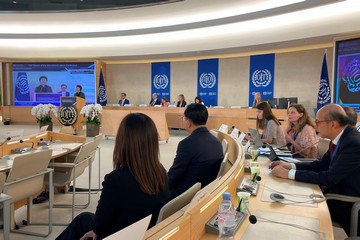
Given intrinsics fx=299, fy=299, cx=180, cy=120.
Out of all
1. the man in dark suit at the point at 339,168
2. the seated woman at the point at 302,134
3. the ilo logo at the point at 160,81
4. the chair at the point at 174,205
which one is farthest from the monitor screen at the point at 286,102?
the chair at the point at 174,205

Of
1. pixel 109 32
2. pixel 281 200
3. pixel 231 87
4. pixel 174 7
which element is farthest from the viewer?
pixel 231 87

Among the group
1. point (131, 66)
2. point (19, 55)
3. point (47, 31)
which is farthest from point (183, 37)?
point (19, 55)

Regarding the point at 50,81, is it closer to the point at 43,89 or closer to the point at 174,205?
the point at 43,89

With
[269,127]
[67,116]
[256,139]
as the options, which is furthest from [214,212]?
[67,116]

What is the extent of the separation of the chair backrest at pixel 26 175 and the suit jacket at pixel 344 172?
2.24m

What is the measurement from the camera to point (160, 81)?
13.1 m

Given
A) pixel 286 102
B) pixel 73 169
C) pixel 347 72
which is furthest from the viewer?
pixel 286 102

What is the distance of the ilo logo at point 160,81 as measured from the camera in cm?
1302

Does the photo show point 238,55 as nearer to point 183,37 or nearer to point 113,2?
point 183,37

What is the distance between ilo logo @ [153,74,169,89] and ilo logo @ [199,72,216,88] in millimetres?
1599

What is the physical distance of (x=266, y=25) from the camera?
885 centimetres

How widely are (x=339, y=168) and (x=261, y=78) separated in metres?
9.41

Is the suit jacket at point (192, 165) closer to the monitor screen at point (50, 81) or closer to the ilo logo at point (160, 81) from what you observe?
the ilo logo at point (160, 81)

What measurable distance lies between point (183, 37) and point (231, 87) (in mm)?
2778
